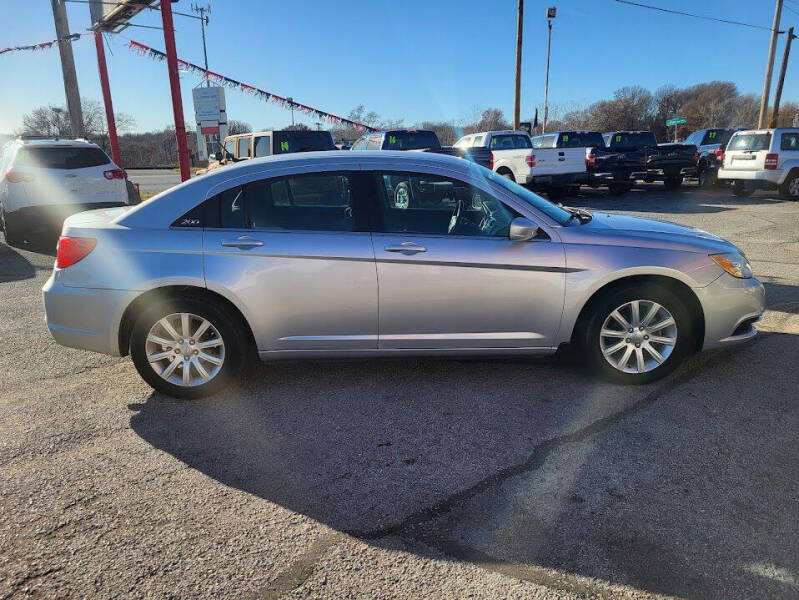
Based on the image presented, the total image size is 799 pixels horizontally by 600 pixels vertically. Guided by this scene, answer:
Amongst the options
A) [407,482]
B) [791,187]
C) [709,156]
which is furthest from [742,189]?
[407,482]

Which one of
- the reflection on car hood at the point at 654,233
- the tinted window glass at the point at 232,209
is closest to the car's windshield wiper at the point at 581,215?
the reflection on car hood at the point at 654,233

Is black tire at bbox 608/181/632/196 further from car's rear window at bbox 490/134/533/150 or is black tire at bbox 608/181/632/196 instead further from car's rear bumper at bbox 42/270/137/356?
car's rear bumper at bbox 42/270/137/356

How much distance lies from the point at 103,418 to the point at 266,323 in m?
1.19

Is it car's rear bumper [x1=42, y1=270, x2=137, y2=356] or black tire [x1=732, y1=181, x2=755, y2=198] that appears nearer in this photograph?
car's rear bumper [x1=42, y1=270, x2=137, y2=356]

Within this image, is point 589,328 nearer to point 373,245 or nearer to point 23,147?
point 373,245

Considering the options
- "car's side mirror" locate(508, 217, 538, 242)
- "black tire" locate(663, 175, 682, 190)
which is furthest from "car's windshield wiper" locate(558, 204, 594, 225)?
"black tire" locate(663, 175, 682, 190)

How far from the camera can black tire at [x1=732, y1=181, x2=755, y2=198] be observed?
16.1 meters

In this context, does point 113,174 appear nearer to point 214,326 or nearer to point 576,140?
point 214,326

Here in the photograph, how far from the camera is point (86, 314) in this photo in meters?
3.83

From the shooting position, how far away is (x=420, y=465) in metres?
3.07

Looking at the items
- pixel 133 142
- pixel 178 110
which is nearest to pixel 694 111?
pixel 133 142

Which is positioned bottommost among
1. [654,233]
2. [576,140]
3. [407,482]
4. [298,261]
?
[407,482]

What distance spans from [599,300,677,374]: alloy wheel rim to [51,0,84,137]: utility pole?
712 inches

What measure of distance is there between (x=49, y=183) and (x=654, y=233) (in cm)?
983
